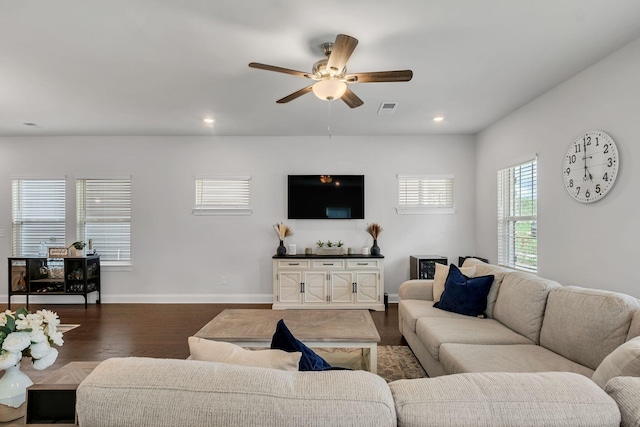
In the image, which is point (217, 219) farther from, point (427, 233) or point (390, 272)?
point (427, 233)

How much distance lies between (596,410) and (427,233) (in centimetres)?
471

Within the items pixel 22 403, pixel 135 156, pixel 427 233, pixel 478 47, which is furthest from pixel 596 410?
pixel 135 156

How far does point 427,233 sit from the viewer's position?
18.0 ft

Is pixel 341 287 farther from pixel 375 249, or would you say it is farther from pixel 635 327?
pixel 635 327

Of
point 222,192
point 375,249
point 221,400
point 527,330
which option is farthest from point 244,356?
point 222,192

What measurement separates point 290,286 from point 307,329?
238 centimetres

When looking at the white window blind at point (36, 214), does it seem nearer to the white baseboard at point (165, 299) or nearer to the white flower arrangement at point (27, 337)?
the white baseboard at point (165, 299)

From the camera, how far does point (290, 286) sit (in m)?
5.04

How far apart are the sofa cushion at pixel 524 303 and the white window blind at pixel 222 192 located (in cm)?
379

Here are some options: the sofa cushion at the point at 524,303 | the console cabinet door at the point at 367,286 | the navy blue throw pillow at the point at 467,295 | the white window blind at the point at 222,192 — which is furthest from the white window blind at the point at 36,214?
the sofa cushion at the point at 524,303

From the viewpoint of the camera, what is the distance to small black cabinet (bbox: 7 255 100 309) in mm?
5113

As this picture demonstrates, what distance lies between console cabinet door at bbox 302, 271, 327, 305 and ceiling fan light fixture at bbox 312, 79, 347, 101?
2.96 meters

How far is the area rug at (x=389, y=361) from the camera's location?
2.75 meters

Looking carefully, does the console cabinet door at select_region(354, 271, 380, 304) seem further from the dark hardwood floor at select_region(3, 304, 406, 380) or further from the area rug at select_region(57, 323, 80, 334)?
the area rug at select_region(57, 323, 80, 334)
